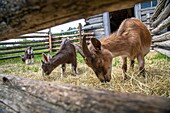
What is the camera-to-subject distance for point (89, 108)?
1.11m

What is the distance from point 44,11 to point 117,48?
323 cm

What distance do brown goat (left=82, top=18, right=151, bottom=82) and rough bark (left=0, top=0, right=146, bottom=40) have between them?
217 centimetres

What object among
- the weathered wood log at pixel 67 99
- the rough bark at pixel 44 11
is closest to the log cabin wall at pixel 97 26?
the weathered wood log at pixel 67 99

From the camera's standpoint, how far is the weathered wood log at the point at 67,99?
0.94 metres

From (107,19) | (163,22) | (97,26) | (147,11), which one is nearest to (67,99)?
(163,22)

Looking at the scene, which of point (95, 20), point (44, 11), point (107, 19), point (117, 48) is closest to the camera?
point (44, 11)

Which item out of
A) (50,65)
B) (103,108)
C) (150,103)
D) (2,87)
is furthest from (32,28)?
(50,65)

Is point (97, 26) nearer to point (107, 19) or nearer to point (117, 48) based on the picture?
point (107, 19)

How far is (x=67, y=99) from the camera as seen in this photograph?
125cm

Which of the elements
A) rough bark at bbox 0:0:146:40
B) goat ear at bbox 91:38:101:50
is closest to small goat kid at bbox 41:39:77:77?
goat ear at bbox 91:38:101:50

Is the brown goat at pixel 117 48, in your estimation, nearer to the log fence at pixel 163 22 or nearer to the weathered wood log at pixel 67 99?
the log fence at pixel 163 22

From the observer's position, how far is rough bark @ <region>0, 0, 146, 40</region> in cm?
101

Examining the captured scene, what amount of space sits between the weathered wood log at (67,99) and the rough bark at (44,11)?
1.41ft

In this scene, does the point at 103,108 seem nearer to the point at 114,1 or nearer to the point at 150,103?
the point at 150,103
